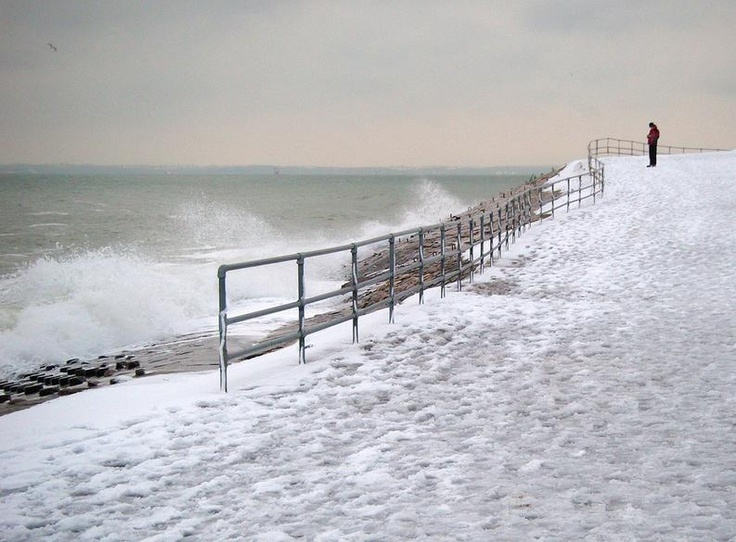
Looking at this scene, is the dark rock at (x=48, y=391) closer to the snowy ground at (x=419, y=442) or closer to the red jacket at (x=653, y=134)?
the snowy ground at (x=419, y=442)

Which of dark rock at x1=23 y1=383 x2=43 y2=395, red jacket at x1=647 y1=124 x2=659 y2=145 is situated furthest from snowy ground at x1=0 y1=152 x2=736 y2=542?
red jacket at x1=647 y1=124 x2=659 y2=145

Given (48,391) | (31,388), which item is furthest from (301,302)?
(31,388)

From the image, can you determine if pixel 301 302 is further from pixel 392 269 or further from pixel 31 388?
pixel 31 388

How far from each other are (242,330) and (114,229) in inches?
2039

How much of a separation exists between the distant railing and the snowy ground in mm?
414

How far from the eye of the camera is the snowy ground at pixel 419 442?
440 cm

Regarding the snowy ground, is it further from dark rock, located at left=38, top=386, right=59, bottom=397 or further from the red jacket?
the red jacket

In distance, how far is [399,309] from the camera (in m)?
11.5

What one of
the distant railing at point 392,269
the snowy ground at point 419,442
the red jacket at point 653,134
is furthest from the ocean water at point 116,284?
the red jacket at point 653,134

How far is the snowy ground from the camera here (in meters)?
4.40

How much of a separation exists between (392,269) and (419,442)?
492 cm

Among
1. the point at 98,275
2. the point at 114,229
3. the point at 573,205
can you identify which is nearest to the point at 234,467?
the point at 98,275

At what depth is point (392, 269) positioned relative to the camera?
1047 centimetres

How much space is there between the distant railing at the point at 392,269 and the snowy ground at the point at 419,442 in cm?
41
